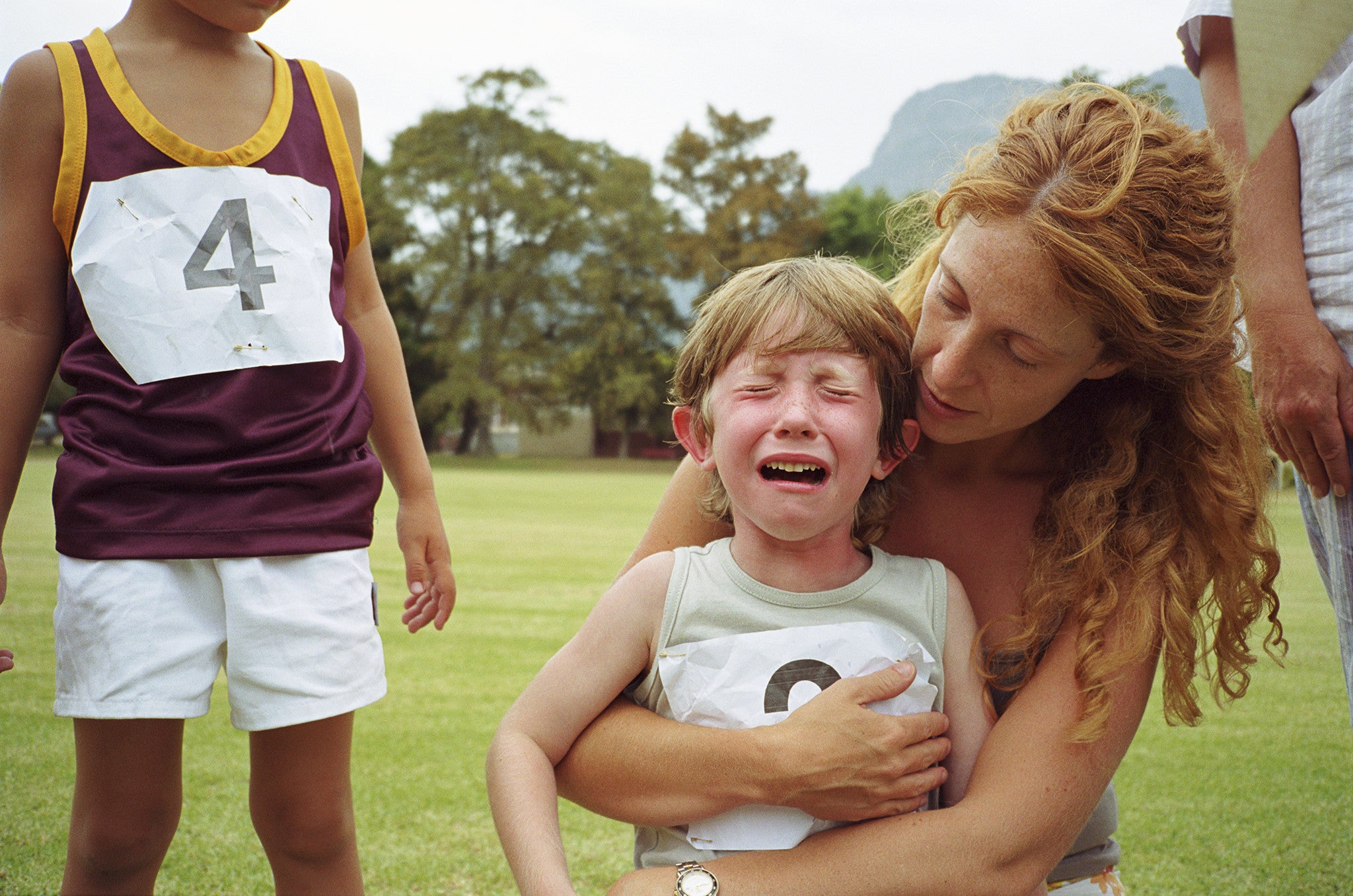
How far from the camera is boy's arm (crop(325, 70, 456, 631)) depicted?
7.03ft

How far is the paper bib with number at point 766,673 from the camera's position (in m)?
1.59

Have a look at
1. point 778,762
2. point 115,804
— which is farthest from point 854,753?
point 115,804

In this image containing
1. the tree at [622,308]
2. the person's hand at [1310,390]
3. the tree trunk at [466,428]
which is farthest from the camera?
the tree trunk at [466,428]

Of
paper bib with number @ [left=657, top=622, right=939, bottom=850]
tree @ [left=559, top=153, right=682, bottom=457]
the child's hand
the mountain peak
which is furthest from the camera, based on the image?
tree @ [left=559, top=153, right=682, bottom=457]

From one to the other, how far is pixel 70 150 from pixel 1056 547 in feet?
5.62

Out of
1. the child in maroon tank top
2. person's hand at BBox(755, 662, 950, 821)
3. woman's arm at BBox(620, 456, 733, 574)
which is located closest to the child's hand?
the child in maroon tank top

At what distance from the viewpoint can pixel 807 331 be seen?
5.47 ft

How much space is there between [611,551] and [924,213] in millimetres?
8179

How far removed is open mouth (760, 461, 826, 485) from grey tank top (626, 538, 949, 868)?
164 mm

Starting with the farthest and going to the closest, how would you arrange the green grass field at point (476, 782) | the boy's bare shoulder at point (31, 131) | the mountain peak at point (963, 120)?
the green grass field at point (476, 782), the mountain peak at point (963, 120), the boy's bare shoulder at point (31, 131)

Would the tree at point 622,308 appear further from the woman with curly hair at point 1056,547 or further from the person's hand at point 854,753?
the person's hand at point 854,753

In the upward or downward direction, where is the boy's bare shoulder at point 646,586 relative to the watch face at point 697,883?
upward

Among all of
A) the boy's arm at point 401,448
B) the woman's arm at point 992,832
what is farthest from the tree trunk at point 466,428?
the woman's arm at point 992,832

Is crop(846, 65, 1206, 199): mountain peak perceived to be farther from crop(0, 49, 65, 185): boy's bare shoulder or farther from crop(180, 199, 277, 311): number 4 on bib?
crop(0, 49, 65, 185): boy's bare shoulder
